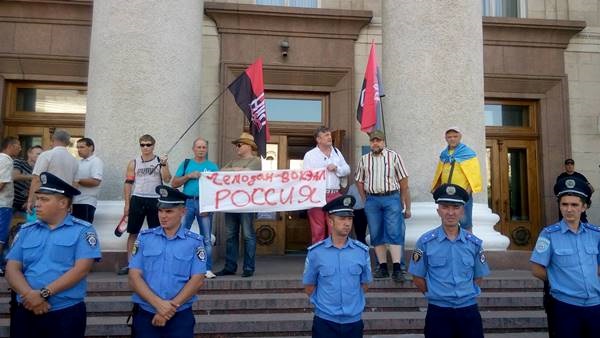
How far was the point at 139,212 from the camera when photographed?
23.8ft

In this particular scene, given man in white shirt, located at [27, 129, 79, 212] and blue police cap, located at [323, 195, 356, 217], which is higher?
man in white shirt, located at [27, 129, 79, 212]

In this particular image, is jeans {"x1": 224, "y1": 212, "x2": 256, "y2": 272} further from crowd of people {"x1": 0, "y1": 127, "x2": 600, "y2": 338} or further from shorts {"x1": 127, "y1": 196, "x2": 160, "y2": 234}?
crowd of people {"x1": 0, "y1": 127, "x2": 600, "y2": 338}

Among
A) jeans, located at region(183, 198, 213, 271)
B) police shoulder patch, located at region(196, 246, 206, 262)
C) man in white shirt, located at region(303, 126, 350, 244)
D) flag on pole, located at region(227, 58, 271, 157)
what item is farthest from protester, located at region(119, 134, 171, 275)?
police shoulder patch, located at region(196, 246, 206, 262)

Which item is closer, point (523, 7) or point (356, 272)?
point (356, 272)

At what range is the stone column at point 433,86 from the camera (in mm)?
8828

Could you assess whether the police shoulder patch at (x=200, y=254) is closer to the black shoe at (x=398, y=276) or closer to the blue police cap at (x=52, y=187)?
the blue police cap at (x=52, y=187)

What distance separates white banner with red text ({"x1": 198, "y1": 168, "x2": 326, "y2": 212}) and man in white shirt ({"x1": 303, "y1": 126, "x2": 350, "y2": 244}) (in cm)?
11

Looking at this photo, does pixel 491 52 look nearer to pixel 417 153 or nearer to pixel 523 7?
pixel 523 7

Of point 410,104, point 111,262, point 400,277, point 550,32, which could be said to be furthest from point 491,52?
point 111,262

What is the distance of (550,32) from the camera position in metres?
12.8

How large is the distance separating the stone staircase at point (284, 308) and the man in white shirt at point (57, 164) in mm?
1318

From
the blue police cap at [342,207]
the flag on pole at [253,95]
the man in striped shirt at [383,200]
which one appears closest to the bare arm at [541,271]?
the blue police cap at [342,207]

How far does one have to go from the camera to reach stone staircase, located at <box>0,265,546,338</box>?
224 inches

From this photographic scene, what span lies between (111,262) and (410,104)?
5.18 m
